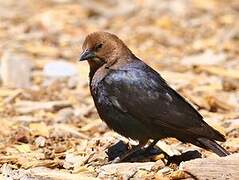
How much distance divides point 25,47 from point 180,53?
1.88 metres

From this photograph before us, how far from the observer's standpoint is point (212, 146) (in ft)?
19.6

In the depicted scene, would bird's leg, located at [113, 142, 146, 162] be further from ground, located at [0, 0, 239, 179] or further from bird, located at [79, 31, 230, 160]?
ground, located at [0, 0, 239, 179]

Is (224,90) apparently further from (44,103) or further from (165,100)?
(165,100)

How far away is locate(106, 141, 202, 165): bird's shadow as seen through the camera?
603 centimetres

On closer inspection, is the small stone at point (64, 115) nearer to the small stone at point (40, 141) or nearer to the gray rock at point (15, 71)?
the small stone at point (40, 141)

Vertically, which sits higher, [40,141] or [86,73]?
[86,73]

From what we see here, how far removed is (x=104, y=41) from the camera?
648cm

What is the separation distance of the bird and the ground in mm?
227

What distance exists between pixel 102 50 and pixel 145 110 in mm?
675

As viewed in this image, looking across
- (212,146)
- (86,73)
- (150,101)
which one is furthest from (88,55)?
(86,73)

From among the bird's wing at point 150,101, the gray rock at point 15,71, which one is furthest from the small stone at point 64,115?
the bird's wing at point 150,101

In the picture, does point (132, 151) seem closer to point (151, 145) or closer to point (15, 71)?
point (151, 145)

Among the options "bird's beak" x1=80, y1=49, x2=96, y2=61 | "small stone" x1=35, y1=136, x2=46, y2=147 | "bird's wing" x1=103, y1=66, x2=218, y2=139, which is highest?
"bird's beak" x1=80, y1=49, x2=96, y2=61

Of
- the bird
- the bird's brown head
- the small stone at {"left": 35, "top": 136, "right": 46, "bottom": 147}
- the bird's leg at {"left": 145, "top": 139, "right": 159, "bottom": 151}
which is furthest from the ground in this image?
the bird's brown head
